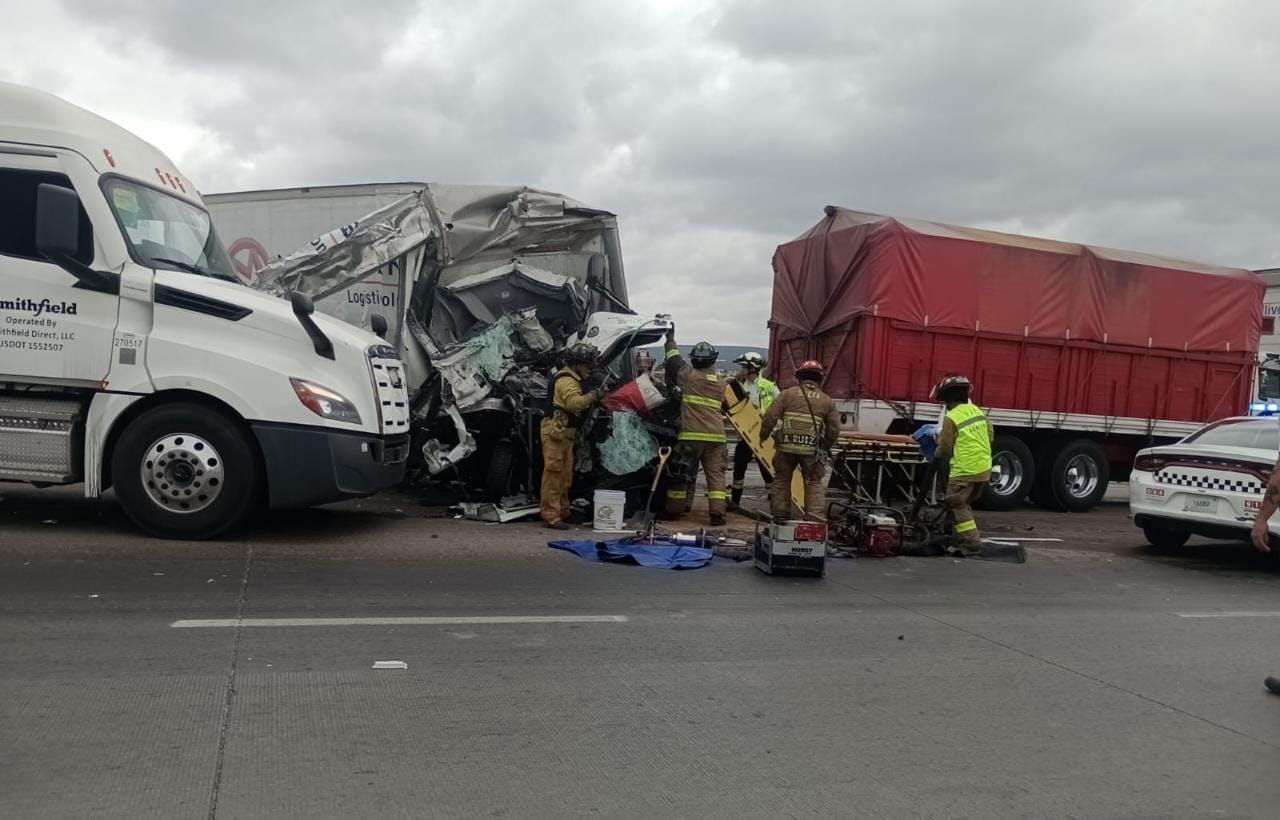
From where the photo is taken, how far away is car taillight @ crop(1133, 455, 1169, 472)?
9359 millimetres

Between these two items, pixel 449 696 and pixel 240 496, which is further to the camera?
pixel 240 496

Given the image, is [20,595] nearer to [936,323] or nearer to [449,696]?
[449,696]

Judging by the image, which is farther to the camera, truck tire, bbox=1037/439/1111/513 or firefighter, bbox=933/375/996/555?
truck tire, bbox=1037/439/1111/513

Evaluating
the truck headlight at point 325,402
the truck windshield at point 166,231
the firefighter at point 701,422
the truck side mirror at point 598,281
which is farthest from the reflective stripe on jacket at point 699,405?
the truck windshield at point 166,231

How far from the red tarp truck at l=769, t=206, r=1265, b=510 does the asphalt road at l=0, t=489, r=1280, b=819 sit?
14.9ft

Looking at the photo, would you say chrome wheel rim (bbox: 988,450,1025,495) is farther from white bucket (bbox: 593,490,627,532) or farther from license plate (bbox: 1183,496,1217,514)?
white bucket (bbox: 593,490,627,532)

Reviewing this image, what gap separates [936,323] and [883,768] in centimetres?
885

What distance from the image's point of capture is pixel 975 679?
16.8ft

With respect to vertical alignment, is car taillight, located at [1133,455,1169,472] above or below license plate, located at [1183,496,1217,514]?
above

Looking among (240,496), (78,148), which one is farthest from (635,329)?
(78,148)

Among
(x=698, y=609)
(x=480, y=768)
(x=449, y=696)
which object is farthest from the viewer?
(x=698, y=609)

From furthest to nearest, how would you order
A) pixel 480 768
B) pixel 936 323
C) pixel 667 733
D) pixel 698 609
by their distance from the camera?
pixel 936 323 → pixel 698 609 → pixel 667 733 → pixel 480 768

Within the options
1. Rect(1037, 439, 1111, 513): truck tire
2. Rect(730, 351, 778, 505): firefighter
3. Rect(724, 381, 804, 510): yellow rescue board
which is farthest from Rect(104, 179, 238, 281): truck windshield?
Rect(1037, 439, 1111, 513): truck tire

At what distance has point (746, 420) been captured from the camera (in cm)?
1073
